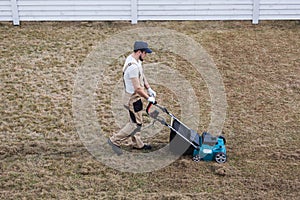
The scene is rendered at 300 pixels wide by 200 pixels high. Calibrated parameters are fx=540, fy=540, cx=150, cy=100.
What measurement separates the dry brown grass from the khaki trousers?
393mm

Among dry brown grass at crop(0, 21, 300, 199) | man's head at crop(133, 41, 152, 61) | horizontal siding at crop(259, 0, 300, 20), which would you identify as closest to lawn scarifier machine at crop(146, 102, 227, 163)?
dry brown grass at crop(0, 21, 300, 199)

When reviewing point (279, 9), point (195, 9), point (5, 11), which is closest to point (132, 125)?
point (195, 9)

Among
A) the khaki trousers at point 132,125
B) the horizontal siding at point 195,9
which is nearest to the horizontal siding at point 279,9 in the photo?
the horizontal siding at point 195,9

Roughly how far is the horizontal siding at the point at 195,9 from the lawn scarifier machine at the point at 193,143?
4868 mm

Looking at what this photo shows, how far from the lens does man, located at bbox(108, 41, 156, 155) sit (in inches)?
273

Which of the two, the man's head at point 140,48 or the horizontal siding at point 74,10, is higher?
the horizontal siding at point 74,10

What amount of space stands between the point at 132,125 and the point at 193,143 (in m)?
0.85

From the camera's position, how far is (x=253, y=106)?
29.0 feet

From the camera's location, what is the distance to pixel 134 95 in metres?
7.11

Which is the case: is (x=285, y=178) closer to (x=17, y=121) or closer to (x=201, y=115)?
(x=201, y=115)

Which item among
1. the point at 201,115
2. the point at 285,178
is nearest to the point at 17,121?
the point at 201,115

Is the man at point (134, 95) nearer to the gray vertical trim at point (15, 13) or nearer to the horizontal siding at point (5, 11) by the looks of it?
the gray vertical trim at point (15, 13)

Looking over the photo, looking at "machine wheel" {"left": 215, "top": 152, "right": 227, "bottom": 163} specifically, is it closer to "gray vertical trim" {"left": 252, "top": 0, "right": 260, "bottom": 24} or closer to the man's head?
the man's head

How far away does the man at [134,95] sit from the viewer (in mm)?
6926
